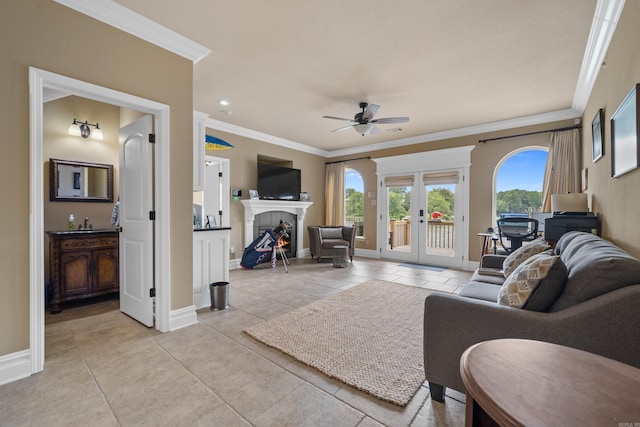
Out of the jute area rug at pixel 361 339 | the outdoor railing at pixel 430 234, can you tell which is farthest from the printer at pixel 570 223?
the outdoor railing at pixel 430 234

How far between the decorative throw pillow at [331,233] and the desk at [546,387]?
5175 mm

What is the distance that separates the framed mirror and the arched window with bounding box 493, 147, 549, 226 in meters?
6.37

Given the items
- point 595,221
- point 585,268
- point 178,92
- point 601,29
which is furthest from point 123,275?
point 601,29

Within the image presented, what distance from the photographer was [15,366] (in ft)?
6.00

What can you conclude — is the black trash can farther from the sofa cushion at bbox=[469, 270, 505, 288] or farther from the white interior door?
the sofa cushion at bbox=[469, 270, 505, 288]

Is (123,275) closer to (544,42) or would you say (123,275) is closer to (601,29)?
(544,42)

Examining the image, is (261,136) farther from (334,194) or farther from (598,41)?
(598,41)

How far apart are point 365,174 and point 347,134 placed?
1.43 m

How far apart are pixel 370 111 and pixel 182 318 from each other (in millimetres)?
3364

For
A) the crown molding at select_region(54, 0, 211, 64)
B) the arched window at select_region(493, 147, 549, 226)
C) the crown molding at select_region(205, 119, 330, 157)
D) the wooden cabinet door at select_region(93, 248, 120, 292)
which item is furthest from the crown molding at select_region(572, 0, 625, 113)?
the wooden cabinet door at select_region(93, 248, 120, 292)

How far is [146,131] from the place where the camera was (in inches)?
104

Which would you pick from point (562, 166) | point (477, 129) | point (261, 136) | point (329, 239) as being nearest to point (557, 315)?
point (562, 166)

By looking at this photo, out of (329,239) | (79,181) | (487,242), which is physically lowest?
(329,239)

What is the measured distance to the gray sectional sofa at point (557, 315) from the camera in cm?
113
